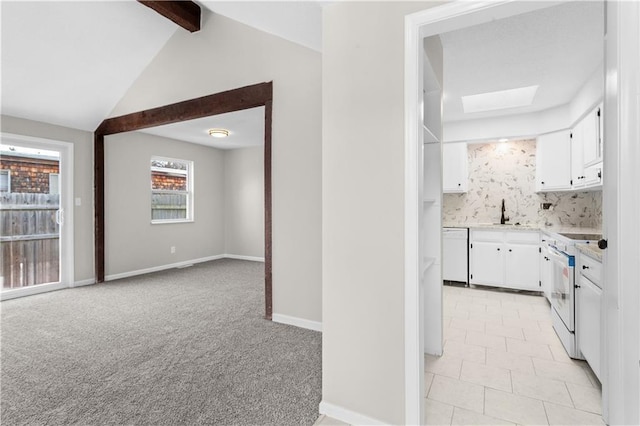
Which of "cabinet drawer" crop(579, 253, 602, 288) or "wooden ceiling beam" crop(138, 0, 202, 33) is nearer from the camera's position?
"cabinet drawer" crop(579, 253, 602, 288)

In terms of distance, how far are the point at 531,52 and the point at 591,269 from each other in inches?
74.2

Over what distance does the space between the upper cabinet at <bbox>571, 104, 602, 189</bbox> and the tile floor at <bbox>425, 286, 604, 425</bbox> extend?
1.56 meters

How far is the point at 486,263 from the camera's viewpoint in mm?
4461

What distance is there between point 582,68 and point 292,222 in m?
3.17

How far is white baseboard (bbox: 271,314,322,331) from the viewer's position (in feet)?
10.0

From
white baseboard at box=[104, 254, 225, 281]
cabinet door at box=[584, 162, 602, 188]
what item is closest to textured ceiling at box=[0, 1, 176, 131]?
white baseboard at box=[104, 254, 225, 281]

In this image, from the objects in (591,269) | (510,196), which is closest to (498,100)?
(510,196)

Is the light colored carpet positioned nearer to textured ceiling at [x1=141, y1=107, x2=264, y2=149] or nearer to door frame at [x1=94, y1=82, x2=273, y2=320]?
door frame at [x1=94, y1=82, x2=273, y2=320]

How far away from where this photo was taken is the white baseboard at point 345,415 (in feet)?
5.44

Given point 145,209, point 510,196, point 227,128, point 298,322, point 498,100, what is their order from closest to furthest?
point 298,322 → point 498,100 → point 510,196 → point 227,128 → point 145,209

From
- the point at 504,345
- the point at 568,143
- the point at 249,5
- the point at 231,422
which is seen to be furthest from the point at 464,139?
the point at 231,422

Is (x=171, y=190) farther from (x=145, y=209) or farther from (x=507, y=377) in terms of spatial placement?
(x=507, y=377)

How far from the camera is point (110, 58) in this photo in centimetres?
378

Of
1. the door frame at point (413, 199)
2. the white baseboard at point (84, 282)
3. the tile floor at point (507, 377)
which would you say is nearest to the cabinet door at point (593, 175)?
the tile floor at point (507, 377)
